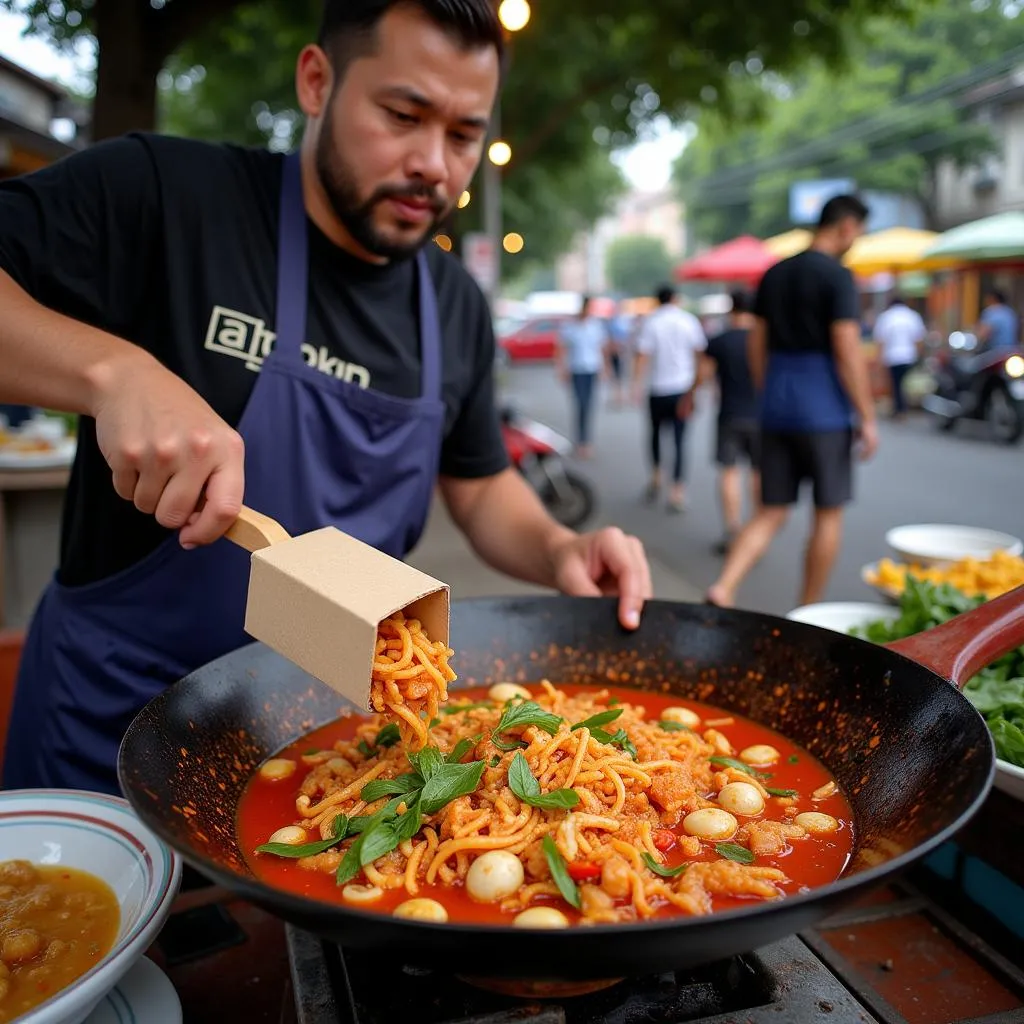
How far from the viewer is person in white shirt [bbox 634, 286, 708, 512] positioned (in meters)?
9.88

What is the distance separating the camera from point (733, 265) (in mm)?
20672

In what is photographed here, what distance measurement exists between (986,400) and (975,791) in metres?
15.2

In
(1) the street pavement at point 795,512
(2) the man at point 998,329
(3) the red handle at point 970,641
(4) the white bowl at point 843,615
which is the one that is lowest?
(1) the street pavement at point 795,512

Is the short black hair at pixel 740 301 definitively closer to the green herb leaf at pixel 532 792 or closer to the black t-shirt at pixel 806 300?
the black t-shirt at pixel 806 300

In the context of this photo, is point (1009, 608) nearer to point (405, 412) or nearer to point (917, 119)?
point (405, 412)

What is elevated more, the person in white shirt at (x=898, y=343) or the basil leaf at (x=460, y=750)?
the person in white shirt at (x=898, y=343)

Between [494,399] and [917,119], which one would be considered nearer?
[494,399]

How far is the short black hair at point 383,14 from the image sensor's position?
Result: 1901 millimetres

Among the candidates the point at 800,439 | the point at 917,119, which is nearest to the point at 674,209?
the point at 917,119

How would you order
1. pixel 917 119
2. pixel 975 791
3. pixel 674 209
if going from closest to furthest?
pixel 975 791
pixel 917 119
pixel 674 209

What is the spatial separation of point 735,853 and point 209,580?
1.24 meters

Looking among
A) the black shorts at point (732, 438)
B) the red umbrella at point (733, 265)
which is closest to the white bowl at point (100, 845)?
the black shorts at point (732, 438)

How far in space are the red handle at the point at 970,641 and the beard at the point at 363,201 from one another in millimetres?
1365

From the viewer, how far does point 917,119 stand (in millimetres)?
35781
